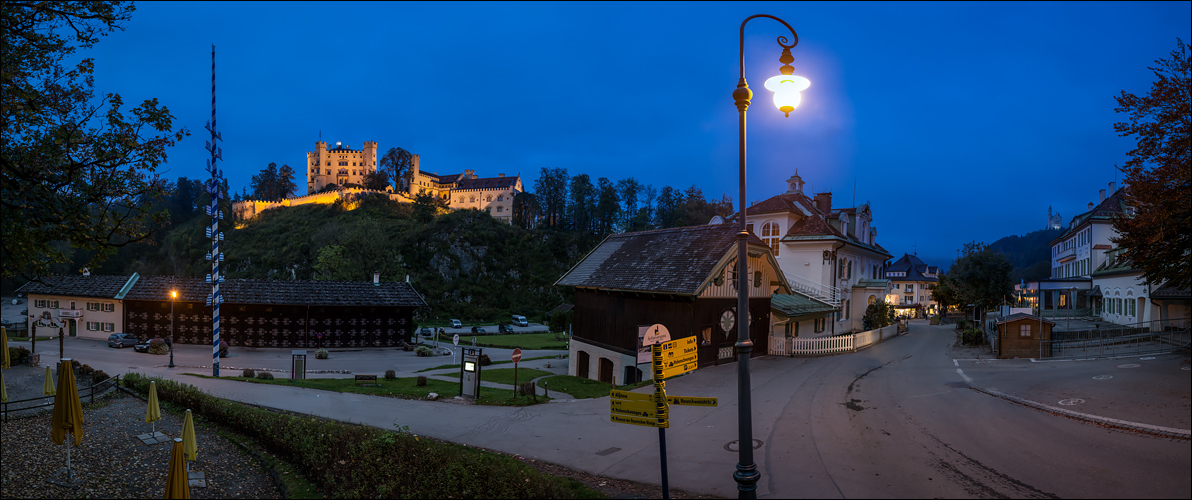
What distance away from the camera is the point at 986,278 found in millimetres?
32688

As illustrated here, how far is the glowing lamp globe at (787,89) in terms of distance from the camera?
25.0ft

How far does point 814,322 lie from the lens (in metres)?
27.9

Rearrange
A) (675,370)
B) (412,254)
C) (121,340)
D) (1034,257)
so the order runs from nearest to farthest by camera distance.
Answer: (675,370) → (121,340) → (1034,257) → (412,254)

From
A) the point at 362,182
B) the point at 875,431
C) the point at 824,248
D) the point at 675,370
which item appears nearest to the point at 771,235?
the point at 824,248

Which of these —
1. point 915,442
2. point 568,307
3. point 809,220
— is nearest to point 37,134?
point 915,442

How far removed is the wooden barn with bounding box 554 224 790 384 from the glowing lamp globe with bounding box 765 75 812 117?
11768mm

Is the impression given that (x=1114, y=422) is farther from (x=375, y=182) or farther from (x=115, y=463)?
(x=375, y=182)

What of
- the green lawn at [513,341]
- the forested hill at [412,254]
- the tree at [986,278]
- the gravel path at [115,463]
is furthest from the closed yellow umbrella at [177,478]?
the forested hill at [412,254]

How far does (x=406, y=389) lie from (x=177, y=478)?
432 inches

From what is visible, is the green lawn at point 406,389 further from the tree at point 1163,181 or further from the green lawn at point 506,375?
the tree at point 1163,181

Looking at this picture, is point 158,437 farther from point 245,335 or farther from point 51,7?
point 245,335

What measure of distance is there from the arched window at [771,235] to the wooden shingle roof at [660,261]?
33.6 feet

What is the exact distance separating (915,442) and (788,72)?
23.7ft

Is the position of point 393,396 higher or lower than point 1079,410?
lower
